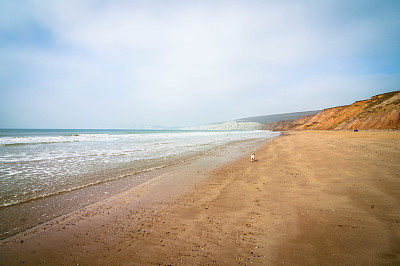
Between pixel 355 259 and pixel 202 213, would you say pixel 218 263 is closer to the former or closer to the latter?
pixel 202 213

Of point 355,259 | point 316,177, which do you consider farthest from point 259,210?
point 316,177

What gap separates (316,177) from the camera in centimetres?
686

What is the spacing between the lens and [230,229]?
3545 mm

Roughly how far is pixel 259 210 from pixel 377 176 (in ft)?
18.4

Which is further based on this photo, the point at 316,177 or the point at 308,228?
the point at 316,177

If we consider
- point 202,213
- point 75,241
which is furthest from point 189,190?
point 75,241

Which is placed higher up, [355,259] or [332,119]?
[332,119]

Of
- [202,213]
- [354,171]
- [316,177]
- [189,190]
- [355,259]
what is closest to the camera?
[355,259]

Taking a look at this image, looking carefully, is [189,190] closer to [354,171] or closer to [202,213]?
[202,213]

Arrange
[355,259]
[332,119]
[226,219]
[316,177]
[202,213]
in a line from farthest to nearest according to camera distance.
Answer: [332,119] → [316,177] → [202,213] → [226,219] → [355,259]

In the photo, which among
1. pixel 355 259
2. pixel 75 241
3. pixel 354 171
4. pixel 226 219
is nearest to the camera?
pixel 355 259

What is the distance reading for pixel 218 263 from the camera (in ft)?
8.59

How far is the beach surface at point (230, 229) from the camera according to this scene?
2.78m

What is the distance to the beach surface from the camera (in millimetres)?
2777
